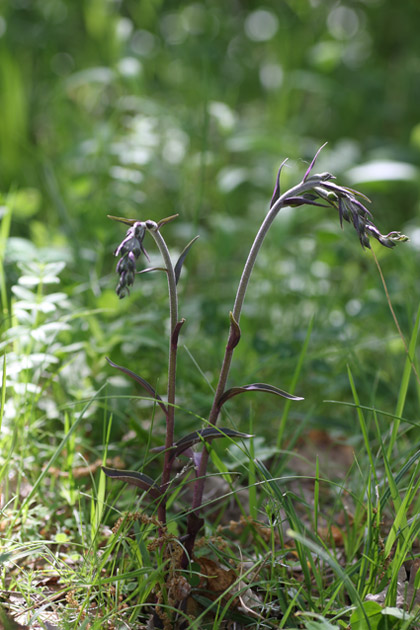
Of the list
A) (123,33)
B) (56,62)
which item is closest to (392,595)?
(123,33)

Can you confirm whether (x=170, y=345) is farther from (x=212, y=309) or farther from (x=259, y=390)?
(x=212, y=309)

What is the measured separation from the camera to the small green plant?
1048mm

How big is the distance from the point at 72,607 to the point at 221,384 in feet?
1.72

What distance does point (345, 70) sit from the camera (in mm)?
4617

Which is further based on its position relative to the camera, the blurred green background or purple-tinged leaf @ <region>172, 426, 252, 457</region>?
the blurred green background

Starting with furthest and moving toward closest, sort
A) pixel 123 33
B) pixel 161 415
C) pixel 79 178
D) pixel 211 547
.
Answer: pixel 123 33 < pixel 79 178 < pixel 161 415 < pixel 211 547

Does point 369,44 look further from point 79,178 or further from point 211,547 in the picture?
point 211,547

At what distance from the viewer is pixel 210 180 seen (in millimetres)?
3594

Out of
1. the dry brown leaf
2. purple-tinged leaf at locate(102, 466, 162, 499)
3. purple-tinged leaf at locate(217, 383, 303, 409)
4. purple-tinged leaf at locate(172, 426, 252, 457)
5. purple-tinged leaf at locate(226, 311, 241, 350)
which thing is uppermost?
purple-tinged leaf at locate(226, 311, 241, 350)

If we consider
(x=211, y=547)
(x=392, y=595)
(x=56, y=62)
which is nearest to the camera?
(x=392, y=595)

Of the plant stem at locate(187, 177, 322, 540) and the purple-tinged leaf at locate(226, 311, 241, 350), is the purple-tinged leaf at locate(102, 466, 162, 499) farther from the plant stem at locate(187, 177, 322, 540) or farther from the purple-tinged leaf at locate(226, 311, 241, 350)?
the purple-tinged leaf at locate(226, 311, 241, 350)

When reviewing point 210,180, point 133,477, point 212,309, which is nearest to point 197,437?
point 133,477

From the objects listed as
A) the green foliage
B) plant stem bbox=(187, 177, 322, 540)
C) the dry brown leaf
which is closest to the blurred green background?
the green foliage

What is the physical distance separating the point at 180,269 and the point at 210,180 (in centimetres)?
248
